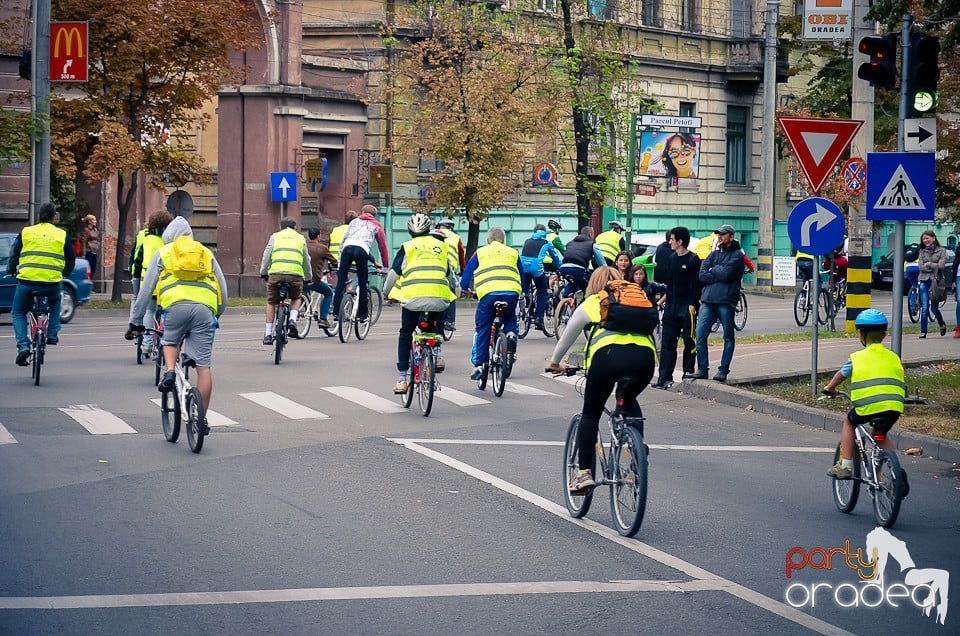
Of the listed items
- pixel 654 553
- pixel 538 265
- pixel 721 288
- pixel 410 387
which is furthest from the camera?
pixel 538 265

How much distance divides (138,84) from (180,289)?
20.3m

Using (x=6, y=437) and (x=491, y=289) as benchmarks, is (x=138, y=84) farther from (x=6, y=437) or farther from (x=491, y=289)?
(x=6, y=437)

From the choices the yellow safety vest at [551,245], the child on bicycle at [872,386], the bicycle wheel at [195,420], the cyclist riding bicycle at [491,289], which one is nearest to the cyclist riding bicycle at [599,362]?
the child on bicycle at [872,386]

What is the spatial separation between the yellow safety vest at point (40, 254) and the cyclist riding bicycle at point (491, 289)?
4.48 m

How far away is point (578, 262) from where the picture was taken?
74.7 feet

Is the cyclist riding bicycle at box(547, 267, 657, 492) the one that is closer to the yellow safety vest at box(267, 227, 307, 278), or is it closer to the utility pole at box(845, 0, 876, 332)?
the utility pole at box(845, 0, 876, 332)

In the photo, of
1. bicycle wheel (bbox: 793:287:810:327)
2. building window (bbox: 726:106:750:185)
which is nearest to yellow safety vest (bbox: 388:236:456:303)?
A: bicycle wheel (bbox: 793:287:810:327)

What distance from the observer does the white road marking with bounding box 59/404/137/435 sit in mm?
12586

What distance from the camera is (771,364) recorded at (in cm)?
1908

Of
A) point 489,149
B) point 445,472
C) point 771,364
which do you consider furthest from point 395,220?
point 445,472

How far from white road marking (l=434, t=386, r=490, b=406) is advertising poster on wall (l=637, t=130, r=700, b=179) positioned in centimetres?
2559

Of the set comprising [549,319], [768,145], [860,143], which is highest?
[768,145]

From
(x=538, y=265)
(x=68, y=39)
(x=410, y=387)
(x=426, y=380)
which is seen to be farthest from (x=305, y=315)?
(x=68, y=39)

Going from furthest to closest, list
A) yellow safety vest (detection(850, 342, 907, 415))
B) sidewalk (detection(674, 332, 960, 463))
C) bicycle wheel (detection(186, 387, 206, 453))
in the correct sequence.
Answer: sidewalk (detection(674, 332, 960, 463)) → bicycle wheel (detection(186, 387, 206, 453)) → yellow safety vest (detection(850, 342, 907, 415))
